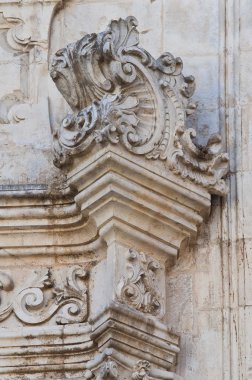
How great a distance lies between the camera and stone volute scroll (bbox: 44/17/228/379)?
11703 mm

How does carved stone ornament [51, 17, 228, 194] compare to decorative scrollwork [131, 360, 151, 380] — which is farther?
carved stone ornament [51, 17, 228, 194]

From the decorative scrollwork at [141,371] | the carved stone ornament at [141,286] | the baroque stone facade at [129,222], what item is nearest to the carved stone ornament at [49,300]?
the baroque stone facade at [129,222]

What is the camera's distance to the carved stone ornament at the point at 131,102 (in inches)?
468

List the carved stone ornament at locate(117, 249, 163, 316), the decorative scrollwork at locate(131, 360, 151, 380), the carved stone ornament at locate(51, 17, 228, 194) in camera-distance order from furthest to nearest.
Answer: the carved stone ornament at locate(51, 17, 228, 194)
the carved stone ornament at locate(117, 249, 163, 316)
the decorative scrollwork at locate(131, 360, 151, 380)

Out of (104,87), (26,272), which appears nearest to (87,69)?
(104,87)

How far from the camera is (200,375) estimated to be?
11664mm

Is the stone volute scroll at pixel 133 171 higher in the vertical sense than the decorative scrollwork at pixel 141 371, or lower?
higher

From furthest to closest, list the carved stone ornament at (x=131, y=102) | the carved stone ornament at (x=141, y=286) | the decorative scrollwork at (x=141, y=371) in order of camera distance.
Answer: the carved stone ornament at (x=131, y=102) < the carved stone ornament at (x=141, y=286) < the decorative scrollwork at (x=141, y=371)

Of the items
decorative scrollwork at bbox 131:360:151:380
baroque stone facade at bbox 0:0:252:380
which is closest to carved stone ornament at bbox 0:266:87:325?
baroque stone facade at bbox 0:0:252:380

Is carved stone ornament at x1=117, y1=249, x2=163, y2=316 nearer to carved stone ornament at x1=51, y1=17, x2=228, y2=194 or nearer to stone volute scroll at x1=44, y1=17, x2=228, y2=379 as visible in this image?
stone volute scroll at x1=44, y1=17, x2=228, y2=379

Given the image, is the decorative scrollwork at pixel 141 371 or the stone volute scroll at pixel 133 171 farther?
the stone volute scroll at pixel 133 171

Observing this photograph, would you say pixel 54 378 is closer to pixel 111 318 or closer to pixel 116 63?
pixel 111 318

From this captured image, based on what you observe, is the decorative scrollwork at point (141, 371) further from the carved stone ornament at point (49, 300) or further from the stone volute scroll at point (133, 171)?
the carved stone ornament at point (49, 300)

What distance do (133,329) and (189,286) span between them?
456 mm
